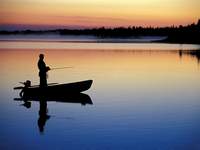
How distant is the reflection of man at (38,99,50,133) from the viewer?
1087 centimetres

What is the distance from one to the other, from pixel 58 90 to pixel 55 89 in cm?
14

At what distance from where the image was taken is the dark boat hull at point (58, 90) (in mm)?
15336

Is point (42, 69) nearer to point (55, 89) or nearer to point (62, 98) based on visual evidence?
point (55, 89)

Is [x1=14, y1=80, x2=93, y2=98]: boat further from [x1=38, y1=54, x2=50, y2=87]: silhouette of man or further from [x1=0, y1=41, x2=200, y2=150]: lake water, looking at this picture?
[x1=0, y1=41, x2=200, y2=150]: lake water

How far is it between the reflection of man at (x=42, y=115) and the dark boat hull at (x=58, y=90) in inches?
14.5

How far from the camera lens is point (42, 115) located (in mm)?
12383

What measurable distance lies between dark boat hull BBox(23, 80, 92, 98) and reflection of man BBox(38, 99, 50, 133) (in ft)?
1.21

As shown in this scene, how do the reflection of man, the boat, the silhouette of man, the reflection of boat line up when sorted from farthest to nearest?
the boat, the reflection of boat, the silhouette of man, the reflection of man

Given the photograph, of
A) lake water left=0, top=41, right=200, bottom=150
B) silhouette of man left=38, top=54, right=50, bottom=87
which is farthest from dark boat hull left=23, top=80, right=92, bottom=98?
lake water left=0, top=41, right=200, bottom=150

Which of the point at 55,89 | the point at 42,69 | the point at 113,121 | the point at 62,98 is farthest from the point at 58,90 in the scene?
the point at 113,121

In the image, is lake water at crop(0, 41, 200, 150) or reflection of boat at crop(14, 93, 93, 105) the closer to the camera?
lake water at crop(0, 41, 200, 150)

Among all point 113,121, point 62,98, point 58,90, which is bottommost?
point 62,98

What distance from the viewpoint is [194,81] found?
2100cm

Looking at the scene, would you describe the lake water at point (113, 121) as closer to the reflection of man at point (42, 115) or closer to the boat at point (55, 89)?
the reflection of man at point (42, 115)
